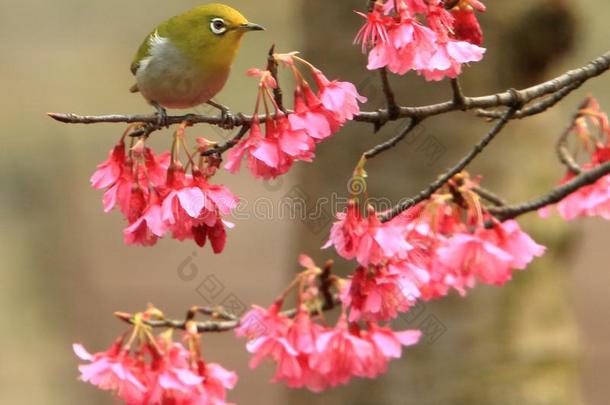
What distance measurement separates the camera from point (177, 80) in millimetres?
1791

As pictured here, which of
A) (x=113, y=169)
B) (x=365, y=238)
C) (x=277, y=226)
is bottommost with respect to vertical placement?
(x=277, y=226)

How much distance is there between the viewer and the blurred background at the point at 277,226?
2.67m

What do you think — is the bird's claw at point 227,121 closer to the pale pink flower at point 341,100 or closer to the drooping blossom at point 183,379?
the pale pink flower at point 341,100

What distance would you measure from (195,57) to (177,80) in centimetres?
5

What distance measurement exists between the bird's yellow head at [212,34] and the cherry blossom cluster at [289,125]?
30 cm

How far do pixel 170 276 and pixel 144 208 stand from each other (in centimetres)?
695

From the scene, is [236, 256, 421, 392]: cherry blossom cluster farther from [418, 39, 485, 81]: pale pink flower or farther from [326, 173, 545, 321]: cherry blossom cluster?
[418, 39, 485, 81]: pale pink flower

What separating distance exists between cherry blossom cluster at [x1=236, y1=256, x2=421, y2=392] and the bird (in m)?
0.39

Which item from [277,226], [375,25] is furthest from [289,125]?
[277,226]

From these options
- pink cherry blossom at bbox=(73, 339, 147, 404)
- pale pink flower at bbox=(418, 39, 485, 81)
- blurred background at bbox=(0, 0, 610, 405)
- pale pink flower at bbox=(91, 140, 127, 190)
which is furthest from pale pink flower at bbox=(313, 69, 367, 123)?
blurred background at bbox=(0, 0, 610, 405)

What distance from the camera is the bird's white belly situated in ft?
5.85

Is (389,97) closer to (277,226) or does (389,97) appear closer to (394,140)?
(394,140)

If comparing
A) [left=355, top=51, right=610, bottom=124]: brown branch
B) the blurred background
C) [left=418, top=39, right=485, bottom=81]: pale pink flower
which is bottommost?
the blurred background

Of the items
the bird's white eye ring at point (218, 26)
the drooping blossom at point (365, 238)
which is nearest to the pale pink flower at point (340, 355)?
the drooping blossom at point (365, 238)
